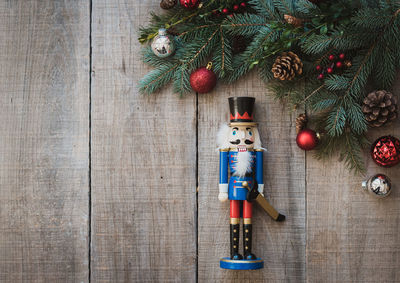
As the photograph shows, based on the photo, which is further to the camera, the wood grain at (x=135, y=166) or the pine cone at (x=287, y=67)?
the wood grain at (x=135, y=166)

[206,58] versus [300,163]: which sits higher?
[206,58]

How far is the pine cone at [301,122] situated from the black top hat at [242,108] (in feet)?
0.47

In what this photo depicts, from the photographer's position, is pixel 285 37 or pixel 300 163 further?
pixel 300 163

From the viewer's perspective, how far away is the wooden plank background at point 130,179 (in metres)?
1.32

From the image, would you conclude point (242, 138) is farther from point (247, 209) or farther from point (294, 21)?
point (294, 21)

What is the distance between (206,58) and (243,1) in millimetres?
192

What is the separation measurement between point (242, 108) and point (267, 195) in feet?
0.89

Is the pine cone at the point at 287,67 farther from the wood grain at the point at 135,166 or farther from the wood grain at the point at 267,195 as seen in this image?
the wood grain at the point at 135,166

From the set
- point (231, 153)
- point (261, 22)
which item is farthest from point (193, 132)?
point (261, 22)

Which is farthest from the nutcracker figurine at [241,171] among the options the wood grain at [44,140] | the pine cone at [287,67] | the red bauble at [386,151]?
the wood grain at [44,140]

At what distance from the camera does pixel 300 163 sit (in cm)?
132

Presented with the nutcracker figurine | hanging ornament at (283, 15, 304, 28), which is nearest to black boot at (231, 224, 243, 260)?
the nutcracker figurine

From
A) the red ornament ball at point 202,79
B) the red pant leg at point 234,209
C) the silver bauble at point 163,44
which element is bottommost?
the red pant leg at point 234,209

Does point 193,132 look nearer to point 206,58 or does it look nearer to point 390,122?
point 206,58
